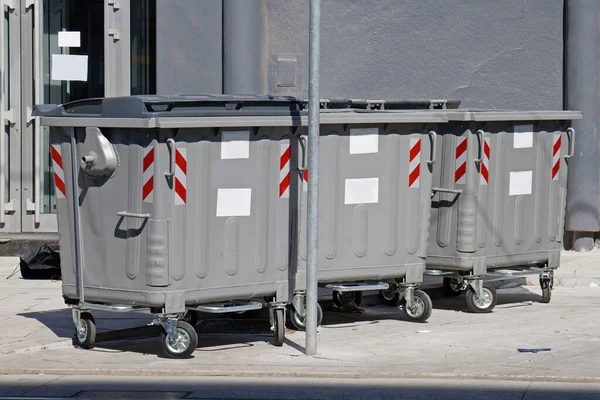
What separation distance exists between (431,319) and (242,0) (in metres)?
4.99

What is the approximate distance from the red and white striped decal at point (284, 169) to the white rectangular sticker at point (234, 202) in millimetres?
327

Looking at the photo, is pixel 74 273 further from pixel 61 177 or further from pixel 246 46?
pixel 246 46

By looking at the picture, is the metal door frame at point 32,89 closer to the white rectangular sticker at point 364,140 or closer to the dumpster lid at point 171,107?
the white rectangular sticker at point 364,140

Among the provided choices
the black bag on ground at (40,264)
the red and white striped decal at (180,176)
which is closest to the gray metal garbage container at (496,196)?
the red and white striped decal at (180,176)

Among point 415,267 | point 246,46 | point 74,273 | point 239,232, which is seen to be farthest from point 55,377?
point 246,46

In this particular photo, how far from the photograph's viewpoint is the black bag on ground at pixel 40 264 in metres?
12.8

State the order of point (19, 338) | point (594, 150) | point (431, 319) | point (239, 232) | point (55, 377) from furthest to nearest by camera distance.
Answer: point (594, 150), point (431, 319), point (19, 338), point (239, 232), point (55, 377)

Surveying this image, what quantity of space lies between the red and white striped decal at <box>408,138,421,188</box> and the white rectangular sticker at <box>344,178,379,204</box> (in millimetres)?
341

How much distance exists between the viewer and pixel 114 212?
8.71 m

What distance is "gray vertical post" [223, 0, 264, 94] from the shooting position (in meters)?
13.9

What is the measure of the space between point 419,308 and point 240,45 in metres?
4.85

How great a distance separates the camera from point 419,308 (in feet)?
33.4

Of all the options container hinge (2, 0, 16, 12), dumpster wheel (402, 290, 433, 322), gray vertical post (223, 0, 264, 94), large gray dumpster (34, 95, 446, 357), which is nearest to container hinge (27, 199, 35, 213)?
container hinge (2, 0, 16, 12)

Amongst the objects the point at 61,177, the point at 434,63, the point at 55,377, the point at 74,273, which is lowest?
the point at 55,377
